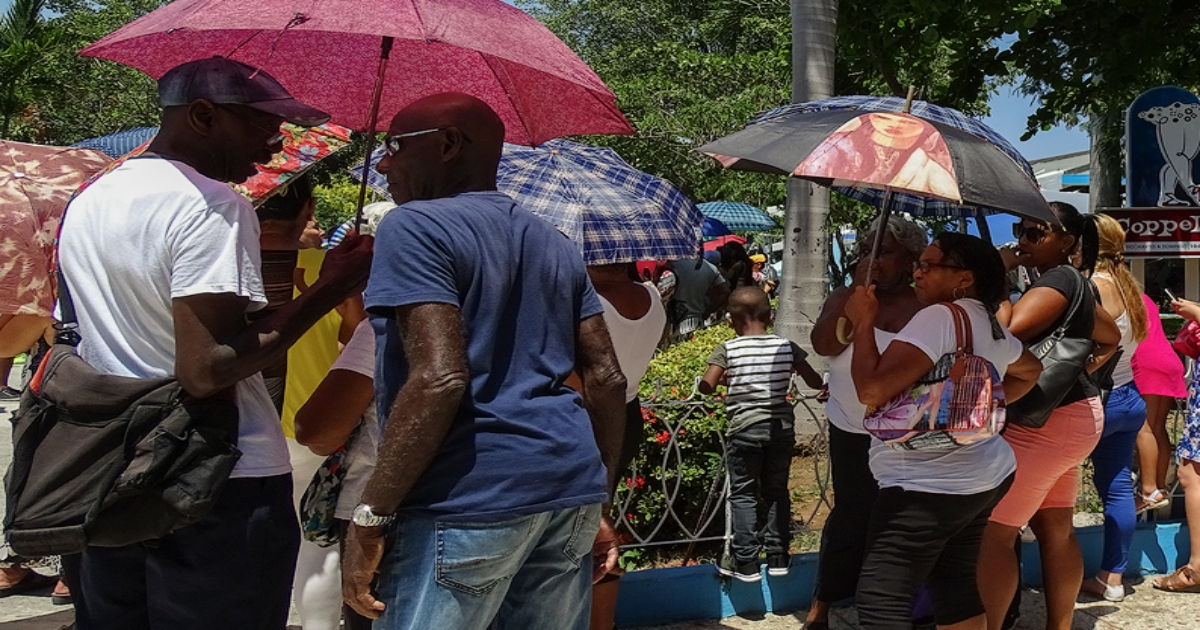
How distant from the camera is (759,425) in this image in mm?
5078

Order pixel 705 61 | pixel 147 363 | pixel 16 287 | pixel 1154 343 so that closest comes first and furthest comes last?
pixel 147 363 < pixel 16 287 < pixel 1154 343 < pixel 705 61

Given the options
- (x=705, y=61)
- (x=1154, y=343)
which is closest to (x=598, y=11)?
(x=705, y=61)

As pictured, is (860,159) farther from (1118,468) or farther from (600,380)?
(1118,468)

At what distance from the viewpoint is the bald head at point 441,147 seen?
2396mm

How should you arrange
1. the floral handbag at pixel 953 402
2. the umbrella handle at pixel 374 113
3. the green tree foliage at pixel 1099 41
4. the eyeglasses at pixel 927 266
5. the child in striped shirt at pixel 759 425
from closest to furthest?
the umbrella handle at pixel 374 113 < the floral handbag at pixel 953 402 < the eyeglasses at pixel 927 266 < the child in striped shirt at pixel 759 425 < the green tree foliage at pixel 1099 41

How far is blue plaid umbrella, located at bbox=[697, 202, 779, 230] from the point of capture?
18531 mm

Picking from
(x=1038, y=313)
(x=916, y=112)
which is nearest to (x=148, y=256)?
(x=916, y=112)

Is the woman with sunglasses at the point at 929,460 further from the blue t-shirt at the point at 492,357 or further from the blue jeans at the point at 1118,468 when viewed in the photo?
the blue jeans at the point at 1118,468

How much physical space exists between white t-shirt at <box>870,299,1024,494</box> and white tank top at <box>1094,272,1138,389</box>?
5.42 feet

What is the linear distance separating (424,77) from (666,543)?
2.67 m

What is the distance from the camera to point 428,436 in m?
2.14

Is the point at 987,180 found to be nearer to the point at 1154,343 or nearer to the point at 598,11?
the point at 1154,343

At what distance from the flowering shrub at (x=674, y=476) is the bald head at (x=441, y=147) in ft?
9.49

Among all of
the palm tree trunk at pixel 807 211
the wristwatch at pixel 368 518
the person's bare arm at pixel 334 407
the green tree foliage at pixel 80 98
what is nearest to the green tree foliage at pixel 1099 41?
the palm tree trunk at pixel 807 211
